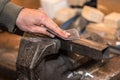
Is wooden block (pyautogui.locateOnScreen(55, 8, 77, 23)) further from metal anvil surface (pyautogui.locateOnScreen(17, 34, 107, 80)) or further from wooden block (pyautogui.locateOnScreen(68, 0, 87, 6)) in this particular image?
metal anvil surface (pyautogui.locateOnScreen(17, 34, 107, 80))

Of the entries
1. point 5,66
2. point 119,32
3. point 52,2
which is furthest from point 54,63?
point 52,2

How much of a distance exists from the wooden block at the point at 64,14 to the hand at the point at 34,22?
20.4 inches

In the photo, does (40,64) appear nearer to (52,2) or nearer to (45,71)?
(45,71)

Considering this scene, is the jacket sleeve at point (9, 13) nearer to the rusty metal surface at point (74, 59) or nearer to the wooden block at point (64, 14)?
the rusty metal surface at point (74, 59)

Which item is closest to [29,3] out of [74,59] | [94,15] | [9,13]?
[94,15]

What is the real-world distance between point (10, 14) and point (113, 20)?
0.55 meters

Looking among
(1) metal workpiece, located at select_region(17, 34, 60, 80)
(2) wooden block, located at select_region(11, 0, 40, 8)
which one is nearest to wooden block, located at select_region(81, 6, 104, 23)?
(2) wooden block, located at select_region(11, 0, 40, 8)

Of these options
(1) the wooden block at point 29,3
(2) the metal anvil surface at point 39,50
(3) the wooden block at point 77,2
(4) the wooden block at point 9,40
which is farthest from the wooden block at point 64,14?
(2) the metal anvil surface at point 39,50

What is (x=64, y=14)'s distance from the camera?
4.66 feet

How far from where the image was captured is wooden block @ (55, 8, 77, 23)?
1.42 meters

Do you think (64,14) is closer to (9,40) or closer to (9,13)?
(9,40)

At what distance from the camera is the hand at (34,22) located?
0.83 m

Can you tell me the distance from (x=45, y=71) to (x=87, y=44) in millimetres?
125

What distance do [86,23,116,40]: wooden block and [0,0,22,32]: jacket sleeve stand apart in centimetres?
48
